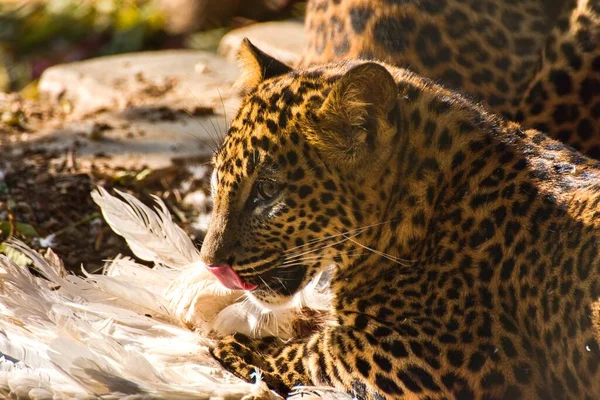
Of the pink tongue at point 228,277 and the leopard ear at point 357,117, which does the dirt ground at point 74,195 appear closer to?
the pink tongue at point 228,277

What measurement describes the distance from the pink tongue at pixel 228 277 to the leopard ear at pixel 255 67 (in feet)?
2.95

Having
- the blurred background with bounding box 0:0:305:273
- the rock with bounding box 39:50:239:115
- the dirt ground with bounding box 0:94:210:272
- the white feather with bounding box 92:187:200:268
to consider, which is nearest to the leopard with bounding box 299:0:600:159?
the blurred background with bounding box 0:0:305:273

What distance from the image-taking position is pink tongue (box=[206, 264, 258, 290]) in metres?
4.59

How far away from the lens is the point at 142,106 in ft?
27.3

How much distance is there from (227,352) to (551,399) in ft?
4.60

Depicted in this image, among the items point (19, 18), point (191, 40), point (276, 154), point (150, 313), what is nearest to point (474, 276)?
point (276, 154)

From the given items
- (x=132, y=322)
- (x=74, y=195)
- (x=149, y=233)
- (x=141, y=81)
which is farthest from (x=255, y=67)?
(x=141, y=81)

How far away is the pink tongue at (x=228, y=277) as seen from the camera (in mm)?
4595

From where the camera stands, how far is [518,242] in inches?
171

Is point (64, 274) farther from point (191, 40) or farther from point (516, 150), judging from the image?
point (191, 40)

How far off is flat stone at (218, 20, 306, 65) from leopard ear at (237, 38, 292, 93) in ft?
11.9

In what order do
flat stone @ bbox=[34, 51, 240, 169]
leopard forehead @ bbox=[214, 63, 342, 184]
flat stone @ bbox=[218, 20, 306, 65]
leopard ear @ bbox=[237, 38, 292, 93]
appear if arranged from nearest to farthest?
leopard forehead @ bbox=[214, 63, 342, 184], leopard ear @ bbox=[237, 38, 292, 93], flat stone @ bbox=[34, 51, 240, 169], flat stone @ bbox=[218, 20, 306, 65]

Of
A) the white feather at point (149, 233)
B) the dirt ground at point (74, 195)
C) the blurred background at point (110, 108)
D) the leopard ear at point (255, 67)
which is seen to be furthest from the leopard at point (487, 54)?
the dirt ground at point (74, 195)

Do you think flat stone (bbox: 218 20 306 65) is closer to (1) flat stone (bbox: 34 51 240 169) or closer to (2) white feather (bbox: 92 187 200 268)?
(1) flat stone (bbox: 34 51 240 169)
